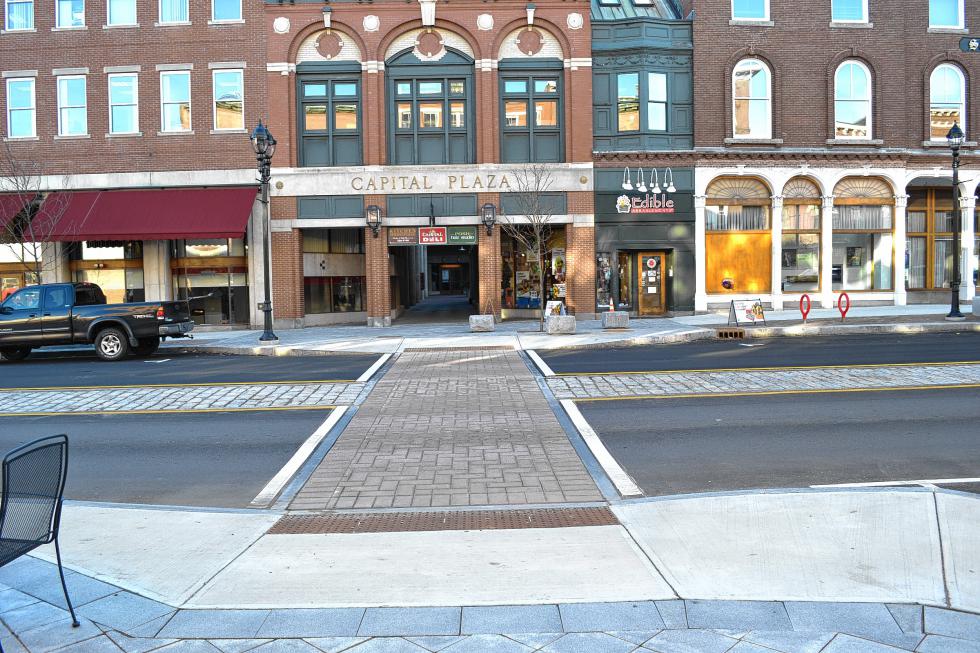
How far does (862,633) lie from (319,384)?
11.1m

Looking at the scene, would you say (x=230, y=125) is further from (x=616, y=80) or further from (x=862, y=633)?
(x=862, y=633)

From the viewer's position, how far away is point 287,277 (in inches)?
1060

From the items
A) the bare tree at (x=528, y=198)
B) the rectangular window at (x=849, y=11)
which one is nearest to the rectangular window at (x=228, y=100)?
the bare tree at (x=528, y=198)

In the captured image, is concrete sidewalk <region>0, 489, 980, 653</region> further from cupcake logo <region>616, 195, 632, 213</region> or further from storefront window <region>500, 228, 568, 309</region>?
storefront window <region>500, 228, 568, 309</region>

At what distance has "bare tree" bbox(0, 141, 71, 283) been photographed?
25000mm

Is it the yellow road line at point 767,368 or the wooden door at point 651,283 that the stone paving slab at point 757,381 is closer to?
the yellow road line at point 767,368

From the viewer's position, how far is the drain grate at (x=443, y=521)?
236 inches

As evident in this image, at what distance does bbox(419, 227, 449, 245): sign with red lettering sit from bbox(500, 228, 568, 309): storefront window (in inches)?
88.3

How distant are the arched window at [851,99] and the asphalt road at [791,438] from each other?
61.5 feet

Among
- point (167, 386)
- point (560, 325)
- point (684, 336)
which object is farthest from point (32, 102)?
point (684, 336)

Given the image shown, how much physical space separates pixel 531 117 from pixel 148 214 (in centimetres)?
1307

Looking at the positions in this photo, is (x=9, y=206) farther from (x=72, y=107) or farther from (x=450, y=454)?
(x=450, y=454)

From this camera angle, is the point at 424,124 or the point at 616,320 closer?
the point at 616,320

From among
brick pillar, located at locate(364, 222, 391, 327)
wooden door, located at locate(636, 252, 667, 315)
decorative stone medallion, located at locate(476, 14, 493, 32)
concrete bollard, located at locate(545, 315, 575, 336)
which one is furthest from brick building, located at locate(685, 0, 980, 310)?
brick pillar, located at locate(364, 222, 391, 327)
